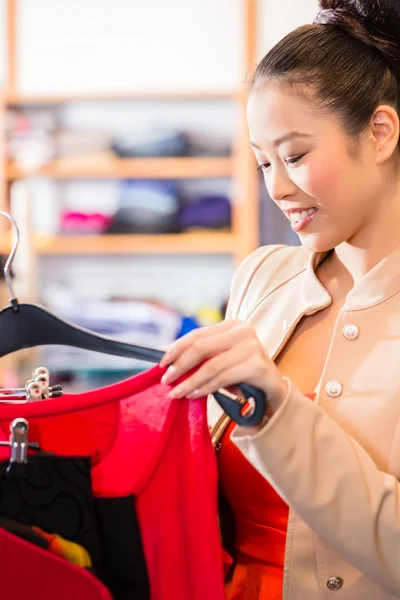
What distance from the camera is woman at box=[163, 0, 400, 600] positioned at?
1.05m

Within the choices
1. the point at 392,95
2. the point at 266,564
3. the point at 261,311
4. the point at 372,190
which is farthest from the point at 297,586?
the point at 392,95

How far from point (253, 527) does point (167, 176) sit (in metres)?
3.16

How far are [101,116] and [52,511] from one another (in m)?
3.67

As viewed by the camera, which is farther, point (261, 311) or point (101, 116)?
point (101, 116)

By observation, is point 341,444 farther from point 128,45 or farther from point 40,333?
point 128,45

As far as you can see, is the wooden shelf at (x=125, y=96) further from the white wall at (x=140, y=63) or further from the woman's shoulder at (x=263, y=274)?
the woman's shoulder at (x=263, y=274)

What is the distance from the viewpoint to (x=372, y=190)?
3.91ft

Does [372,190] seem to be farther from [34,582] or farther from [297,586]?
[34,582]

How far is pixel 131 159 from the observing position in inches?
167

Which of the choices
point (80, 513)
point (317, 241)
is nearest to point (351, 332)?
point (317, 241)

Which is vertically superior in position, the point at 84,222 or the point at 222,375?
the point at 222,375

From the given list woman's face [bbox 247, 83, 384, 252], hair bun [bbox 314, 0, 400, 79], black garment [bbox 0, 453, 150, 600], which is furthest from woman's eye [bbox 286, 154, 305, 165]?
black garment [bbox 0, 453, 150, 600]

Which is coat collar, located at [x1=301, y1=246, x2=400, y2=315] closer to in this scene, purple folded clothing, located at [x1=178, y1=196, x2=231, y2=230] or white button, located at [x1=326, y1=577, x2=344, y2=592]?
white button, located at [x1=326, y1=577, x2=344, y2=592]

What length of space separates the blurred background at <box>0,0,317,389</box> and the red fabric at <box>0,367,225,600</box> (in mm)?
2937
